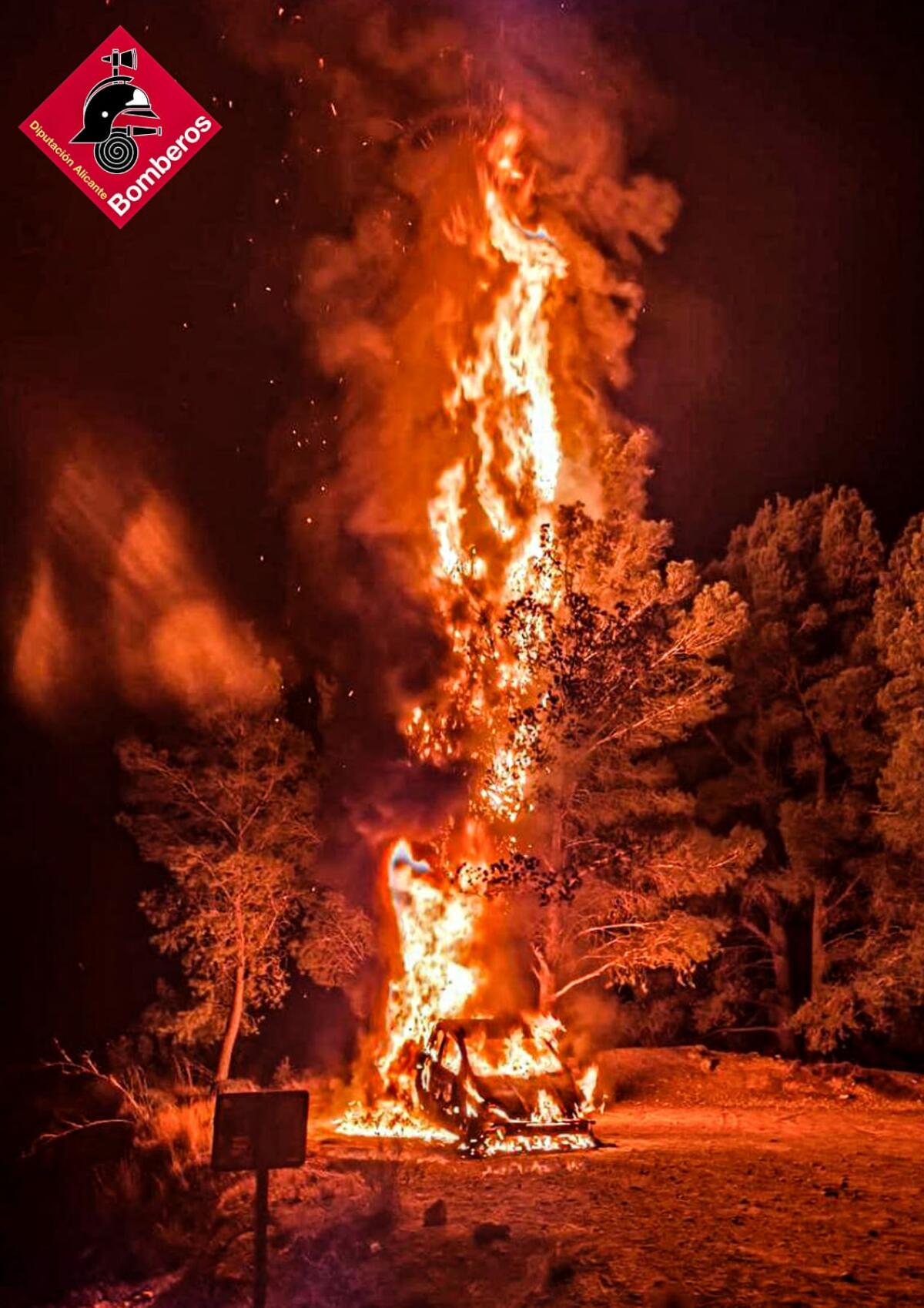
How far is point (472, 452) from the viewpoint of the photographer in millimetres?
17516

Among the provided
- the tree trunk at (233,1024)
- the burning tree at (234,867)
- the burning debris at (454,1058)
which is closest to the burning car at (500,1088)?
the burning debris at (454,1058)

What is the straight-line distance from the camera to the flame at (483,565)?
51.6ft

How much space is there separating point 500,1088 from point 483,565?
23.3 feet

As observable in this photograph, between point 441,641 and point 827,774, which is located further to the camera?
point 827,774

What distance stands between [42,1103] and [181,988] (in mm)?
6229

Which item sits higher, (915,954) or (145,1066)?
(915,954)

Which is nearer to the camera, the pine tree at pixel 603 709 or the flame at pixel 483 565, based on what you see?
the flame at pixel 483 565

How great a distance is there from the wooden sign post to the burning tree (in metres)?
12.3

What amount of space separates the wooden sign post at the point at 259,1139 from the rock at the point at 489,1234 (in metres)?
2.55

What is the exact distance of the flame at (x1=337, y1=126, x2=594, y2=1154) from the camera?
1573 centimetres

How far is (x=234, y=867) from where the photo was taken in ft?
60.7

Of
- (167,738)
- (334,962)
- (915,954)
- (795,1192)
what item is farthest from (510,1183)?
(167,738)

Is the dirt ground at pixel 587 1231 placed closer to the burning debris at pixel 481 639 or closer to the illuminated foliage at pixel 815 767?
the burning debris at pixel 481 639

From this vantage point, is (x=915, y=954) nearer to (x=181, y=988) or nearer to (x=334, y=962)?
(x=334, y=962)
